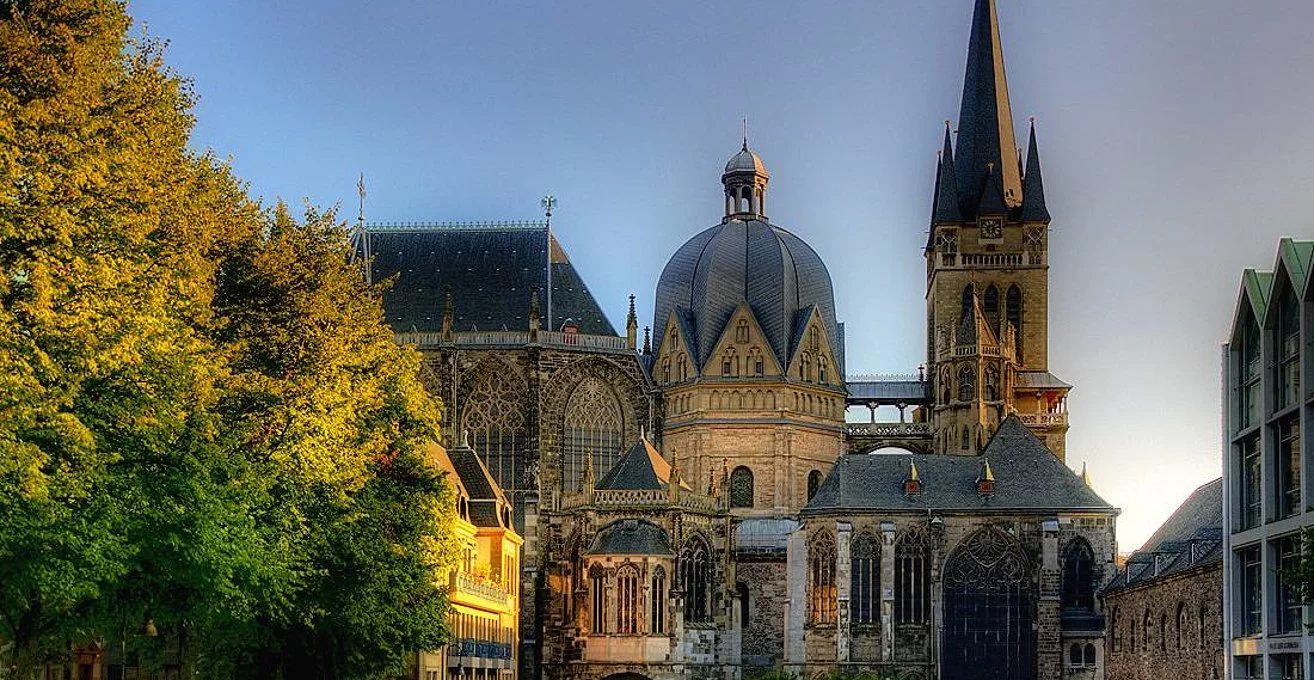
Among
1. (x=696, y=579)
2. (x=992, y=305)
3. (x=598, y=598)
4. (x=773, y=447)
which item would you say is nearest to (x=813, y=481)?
(x=773, y=447)

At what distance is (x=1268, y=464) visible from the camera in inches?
2051

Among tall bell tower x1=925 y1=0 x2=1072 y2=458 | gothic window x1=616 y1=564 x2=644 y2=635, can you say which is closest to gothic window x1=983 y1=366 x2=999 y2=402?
tall bell tower x1=925 y1=0 x2=1072 y2=458

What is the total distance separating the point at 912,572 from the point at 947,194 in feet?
96.5

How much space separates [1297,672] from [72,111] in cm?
3241

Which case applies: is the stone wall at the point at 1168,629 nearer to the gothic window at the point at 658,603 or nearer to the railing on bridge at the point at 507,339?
the gothic window at the point at 658,603

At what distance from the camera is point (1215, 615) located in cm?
6725

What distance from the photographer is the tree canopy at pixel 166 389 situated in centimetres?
3388

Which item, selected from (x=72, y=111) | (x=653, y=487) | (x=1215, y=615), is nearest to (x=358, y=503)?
(x=72, y=111)

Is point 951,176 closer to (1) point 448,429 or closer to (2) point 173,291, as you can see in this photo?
(1) point 448,429

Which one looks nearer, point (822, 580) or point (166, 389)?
point (166, 389)

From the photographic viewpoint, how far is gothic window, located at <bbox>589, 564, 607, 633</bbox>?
9056 cm

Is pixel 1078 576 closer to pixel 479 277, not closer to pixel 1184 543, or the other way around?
pixel 1184 543

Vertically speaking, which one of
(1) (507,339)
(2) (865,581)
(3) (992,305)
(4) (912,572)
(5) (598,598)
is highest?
(3) (992,305)

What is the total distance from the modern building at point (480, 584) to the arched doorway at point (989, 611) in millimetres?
20818
